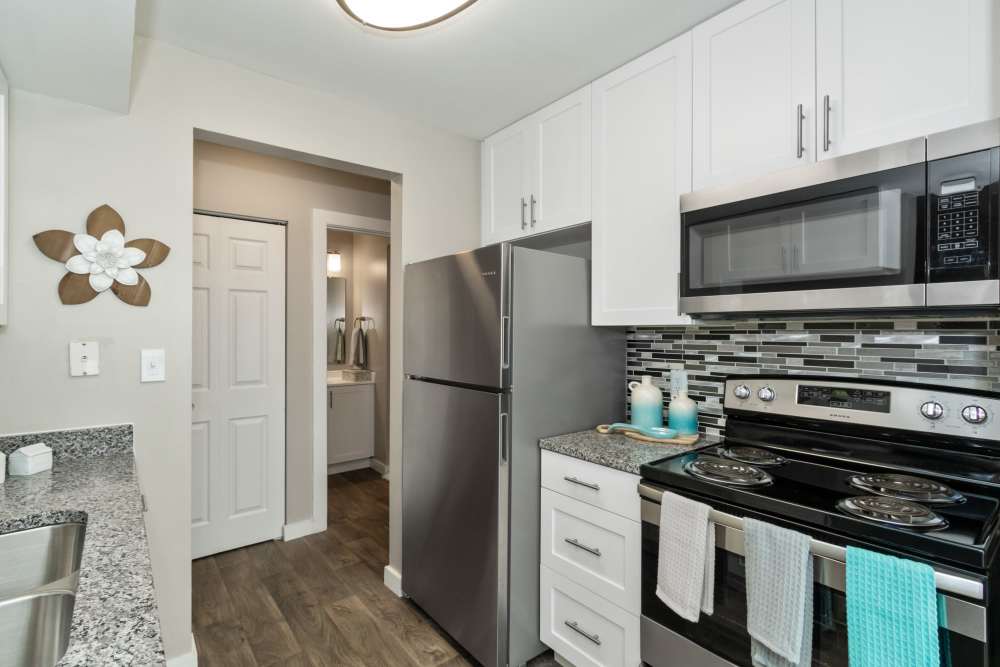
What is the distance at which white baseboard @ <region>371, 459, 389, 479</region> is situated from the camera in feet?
14.3

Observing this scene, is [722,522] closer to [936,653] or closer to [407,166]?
[936,653]

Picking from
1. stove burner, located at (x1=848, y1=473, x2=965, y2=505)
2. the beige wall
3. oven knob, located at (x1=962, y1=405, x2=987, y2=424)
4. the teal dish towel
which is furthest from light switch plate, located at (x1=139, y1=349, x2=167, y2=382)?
oven knob, located at (x1=962, y1=405, x2=987, y2=424)

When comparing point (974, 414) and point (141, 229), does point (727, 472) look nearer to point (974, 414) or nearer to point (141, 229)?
point (974, 414)

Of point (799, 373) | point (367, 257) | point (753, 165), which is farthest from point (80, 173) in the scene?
point (367, 257)

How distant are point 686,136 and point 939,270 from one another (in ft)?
2.90

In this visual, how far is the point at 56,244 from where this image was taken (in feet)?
5.42

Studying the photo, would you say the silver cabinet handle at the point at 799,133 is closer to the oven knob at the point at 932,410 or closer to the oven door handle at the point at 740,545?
the oven knob at the point at 932,410

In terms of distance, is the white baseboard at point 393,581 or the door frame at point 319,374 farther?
the door frame at point 319,374

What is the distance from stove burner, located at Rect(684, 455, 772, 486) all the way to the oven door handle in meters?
0.10

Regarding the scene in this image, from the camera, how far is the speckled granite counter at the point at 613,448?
65.2 inches

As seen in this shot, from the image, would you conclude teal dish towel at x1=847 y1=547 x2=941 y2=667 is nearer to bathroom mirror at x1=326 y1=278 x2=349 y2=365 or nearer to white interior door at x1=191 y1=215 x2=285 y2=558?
white interior door at x1=191 y1=215 x2=285 y2=558

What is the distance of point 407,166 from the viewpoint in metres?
2.51

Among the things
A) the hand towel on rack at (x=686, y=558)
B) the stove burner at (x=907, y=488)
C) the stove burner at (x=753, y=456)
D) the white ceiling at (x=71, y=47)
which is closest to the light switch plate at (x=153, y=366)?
the white ceiling at (x=71, y=47)

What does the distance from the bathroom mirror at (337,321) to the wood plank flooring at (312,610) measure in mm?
2097
